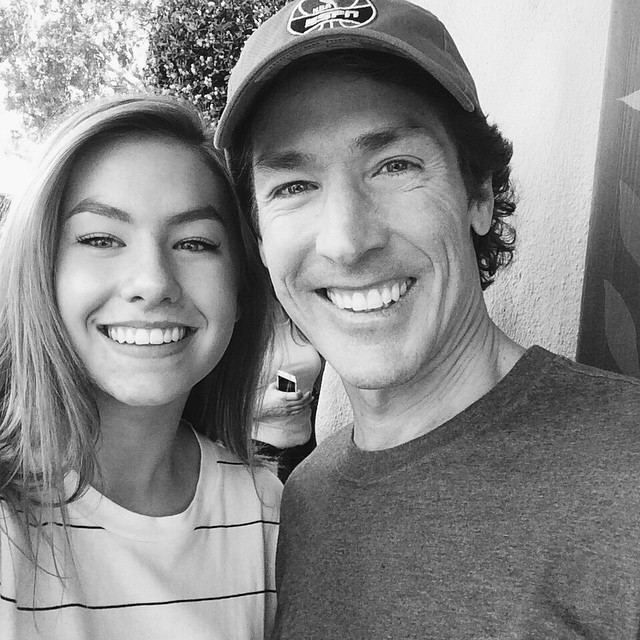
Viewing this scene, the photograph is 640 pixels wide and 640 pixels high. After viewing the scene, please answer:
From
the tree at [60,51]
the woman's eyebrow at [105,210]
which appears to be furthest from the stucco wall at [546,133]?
the tree at [60,51]

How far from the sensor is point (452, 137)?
149 centimetres

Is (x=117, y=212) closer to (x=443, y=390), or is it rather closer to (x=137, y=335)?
(x=137, y=335)

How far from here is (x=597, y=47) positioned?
1751mm

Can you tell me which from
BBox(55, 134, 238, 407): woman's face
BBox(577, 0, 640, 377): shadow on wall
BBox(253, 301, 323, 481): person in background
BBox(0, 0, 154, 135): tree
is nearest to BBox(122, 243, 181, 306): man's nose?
BBox(55, 134, 238, 407): woman's face

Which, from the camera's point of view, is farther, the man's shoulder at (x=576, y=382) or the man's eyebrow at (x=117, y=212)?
the man's eyebrow at (x=117, y=212)

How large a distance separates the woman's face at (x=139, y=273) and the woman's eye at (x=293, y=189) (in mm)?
213

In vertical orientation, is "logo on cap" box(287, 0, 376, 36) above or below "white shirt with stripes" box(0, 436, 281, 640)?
above

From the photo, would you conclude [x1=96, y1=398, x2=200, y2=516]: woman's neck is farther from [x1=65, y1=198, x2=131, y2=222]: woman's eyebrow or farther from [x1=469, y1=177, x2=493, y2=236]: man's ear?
[x1=469, y1=177, x2=493, y2=236]: man's ear

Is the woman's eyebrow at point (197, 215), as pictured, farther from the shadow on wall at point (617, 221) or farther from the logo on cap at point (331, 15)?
the shadow on wall at point (617, 221)

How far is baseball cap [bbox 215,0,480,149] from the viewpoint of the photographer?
1.33 metres

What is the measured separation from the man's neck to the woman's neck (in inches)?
19.4

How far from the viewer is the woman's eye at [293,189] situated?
4.78ft

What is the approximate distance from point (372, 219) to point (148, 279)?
449mm

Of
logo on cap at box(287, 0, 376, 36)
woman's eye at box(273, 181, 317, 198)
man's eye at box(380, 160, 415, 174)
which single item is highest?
logo on cap at box(287, 0, 376, 36)
